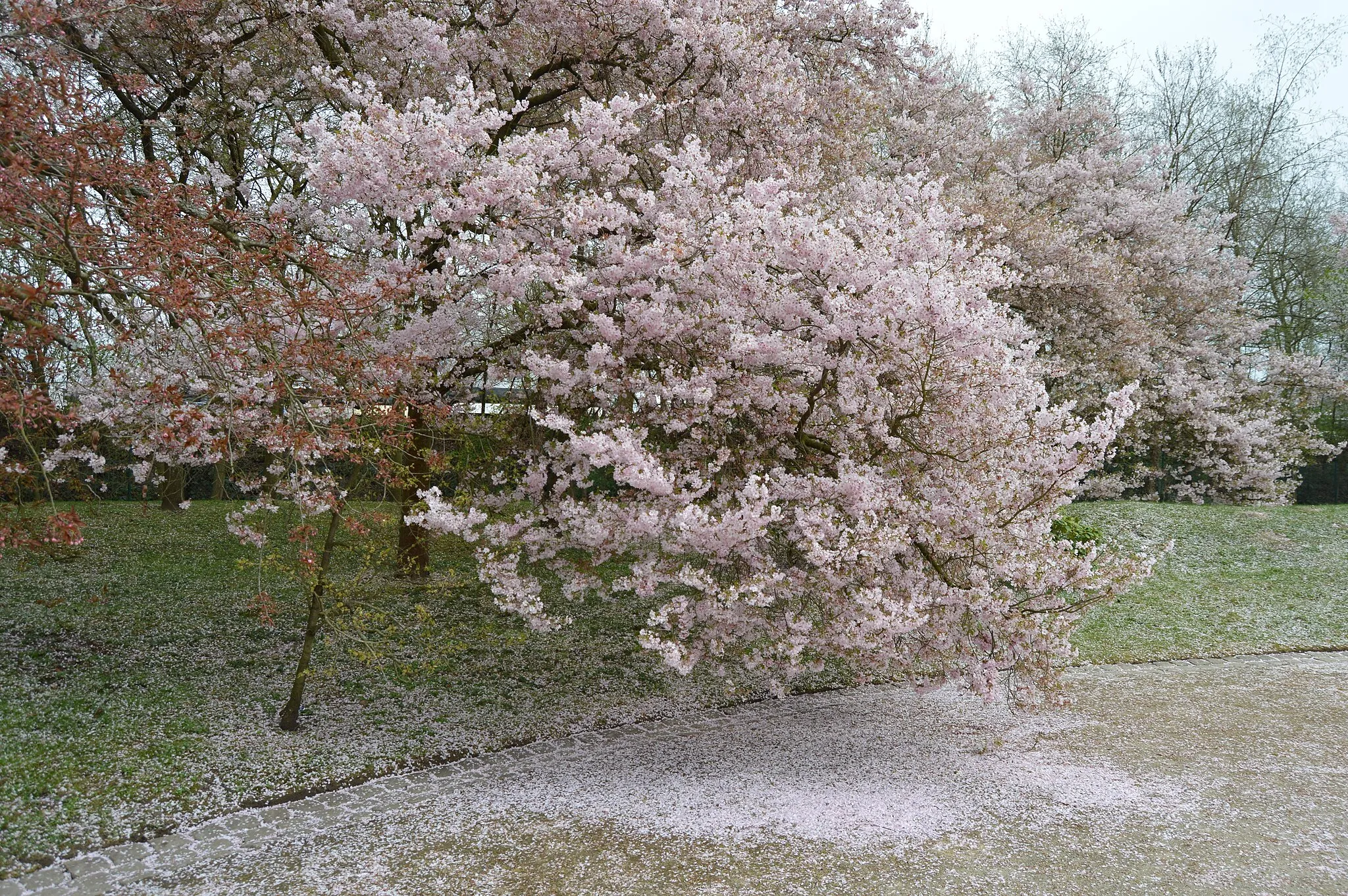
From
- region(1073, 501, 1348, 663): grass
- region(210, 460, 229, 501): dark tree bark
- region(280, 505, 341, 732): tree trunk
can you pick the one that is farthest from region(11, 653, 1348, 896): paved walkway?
region(210, 460, 229, 501): dark tree bark

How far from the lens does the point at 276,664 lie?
812 cm

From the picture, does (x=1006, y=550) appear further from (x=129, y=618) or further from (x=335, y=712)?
(x=129, y=618)

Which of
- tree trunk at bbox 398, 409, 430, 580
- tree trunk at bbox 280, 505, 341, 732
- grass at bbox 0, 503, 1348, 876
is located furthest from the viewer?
A: tree trunk at bbox 398, 409, 430, 580

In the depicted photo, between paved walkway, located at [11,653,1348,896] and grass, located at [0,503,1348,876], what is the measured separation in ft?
1.59

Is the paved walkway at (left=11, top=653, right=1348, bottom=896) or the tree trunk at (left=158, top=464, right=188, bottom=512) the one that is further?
the tree trunk at (left=158, top=464, right=188, bottom=512)

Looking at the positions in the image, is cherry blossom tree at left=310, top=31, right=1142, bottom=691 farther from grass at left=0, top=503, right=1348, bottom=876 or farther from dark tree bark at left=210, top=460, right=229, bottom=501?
dark tree bark at left=210, top=460, right=229, bottom=501

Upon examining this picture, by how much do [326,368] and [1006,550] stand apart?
480 cm

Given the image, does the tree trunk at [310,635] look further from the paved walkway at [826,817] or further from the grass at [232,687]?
the paved walkway at [826,817]

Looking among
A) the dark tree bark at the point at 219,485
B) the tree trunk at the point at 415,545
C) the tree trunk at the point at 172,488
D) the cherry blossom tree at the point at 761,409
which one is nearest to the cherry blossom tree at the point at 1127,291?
the cherry blossom tree at the point at 761,409

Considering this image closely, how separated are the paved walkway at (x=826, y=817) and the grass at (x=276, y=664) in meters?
0.48

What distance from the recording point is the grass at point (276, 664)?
575 cm

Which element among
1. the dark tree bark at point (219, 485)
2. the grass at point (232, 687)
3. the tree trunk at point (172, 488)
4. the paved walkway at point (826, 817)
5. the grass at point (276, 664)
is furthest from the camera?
the tree trunk at point (172, 488)

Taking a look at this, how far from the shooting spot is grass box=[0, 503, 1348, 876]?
5.75 metres

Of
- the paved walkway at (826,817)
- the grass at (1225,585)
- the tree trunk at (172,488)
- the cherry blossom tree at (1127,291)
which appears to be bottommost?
the paved walkway at (826,817)
